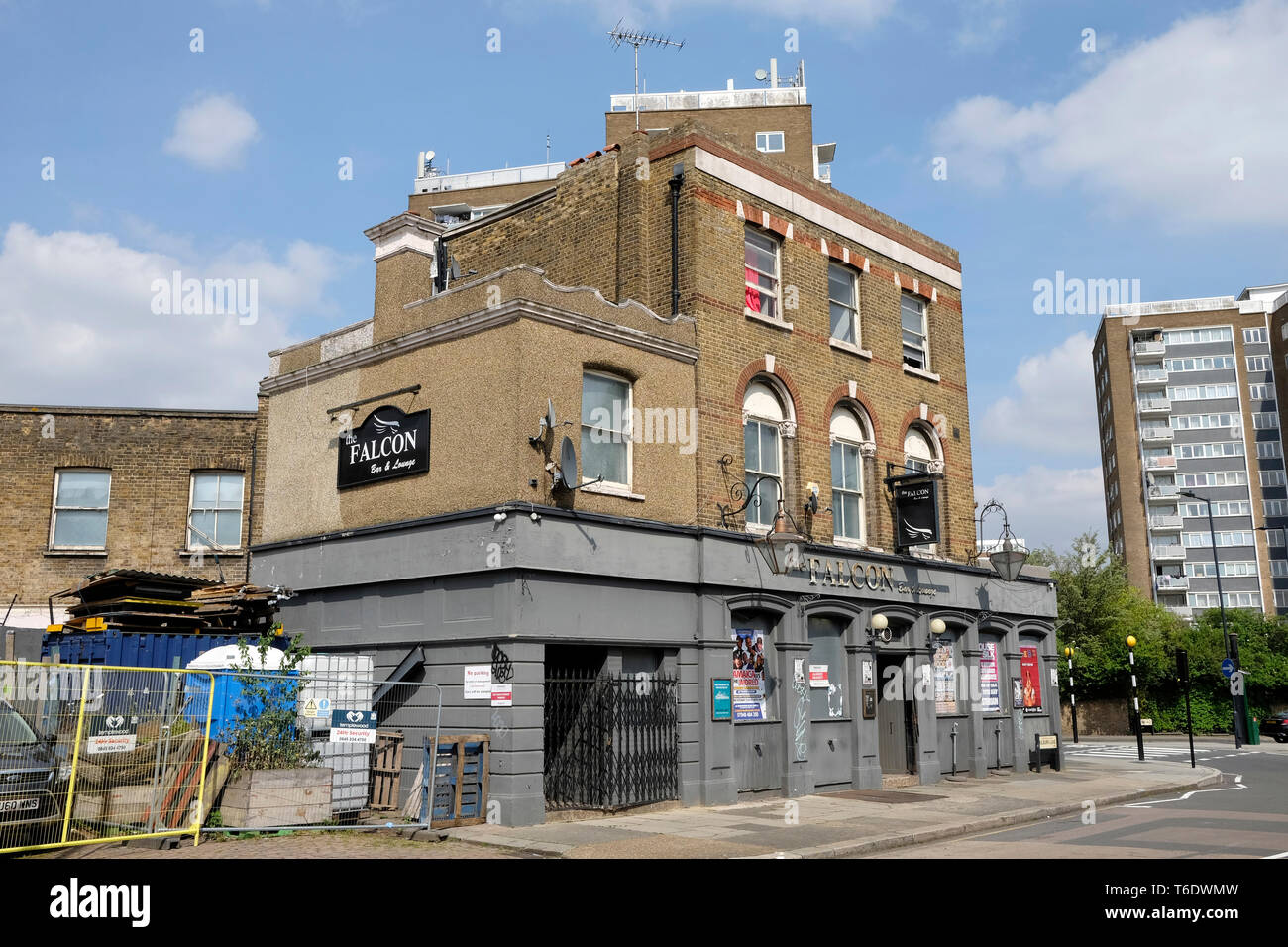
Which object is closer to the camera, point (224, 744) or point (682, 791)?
point (224, 744)

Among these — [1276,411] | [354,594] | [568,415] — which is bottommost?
[354,594]

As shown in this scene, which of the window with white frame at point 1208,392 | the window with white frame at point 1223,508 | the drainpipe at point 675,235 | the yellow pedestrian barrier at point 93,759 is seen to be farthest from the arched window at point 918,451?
the window with white frame at point 1208,392

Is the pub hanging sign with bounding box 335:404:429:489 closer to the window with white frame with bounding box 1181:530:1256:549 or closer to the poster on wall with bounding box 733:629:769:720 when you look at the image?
Answer: the poster on wall with bounding box 733:629:769:720

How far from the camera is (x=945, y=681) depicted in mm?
23344

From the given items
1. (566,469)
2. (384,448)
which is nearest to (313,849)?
(566,469)

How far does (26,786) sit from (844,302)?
17.2 m

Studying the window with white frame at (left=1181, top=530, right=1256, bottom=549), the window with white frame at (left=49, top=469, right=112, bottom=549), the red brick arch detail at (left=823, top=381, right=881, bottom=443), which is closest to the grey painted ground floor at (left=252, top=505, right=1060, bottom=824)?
the red brick arch detail at (left=823, top=381, right=881, bottom=443)

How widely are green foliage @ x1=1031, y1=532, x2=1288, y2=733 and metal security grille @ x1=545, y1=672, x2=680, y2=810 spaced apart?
3721 centimetres

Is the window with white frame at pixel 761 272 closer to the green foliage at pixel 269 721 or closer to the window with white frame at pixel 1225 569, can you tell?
the green foliage at pixel 269 721

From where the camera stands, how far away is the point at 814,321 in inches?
837

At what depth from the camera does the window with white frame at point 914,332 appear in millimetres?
24328
